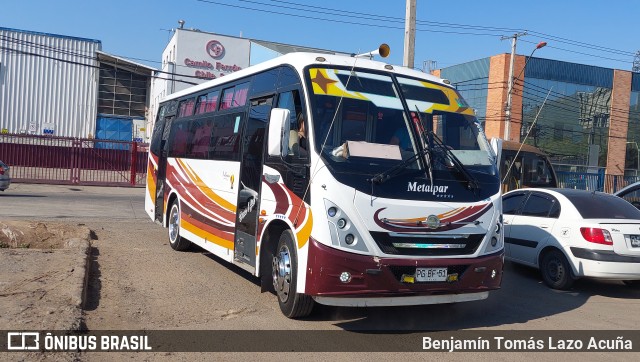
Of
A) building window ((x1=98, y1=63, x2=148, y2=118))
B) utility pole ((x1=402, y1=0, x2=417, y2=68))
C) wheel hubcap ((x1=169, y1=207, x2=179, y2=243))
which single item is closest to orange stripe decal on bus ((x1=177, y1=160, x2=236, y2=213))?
wheel hubcap ((x1=169, y1=207, x2=179, y2=243))

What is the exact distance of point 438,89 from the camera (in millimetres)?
7227

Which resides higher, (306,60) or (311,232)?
(306,60)

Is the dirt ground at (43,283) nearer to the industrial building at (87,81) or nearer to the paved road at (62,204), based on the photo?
the paved road at (62,204)

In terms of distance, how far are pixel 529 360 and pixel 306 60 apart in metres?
3.90

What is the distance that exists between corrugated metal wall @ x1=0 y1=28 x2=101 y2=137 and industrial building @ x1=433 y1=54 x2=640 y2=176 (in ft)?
91.0

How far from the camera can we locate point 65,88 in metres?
45.9

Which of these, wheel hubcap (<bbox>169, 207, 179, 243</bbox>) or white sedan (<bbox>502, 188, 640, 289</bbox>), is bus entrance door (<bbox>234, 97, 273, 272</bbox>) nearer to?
wheel hubcap (<bbox>169, 207, 179, 243</bbox>)

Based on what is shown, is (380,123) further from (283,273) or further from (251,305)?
(251,305)

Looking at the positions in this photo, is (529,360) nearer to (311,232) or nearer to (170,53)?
(311,232)

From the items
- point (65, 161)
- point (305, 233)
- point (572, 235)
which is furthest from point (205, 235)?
point (65, 161)

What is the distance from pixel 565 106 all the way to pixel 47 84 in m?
38.3

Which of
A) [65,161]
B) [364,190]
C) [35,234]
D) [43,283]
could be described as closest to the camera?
[364,190]

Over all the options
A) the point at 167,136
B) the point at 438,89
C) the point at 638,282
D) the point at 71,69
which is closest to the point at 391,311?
the point at 438,89

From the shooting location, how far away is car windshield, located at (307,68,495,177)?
614 cm
